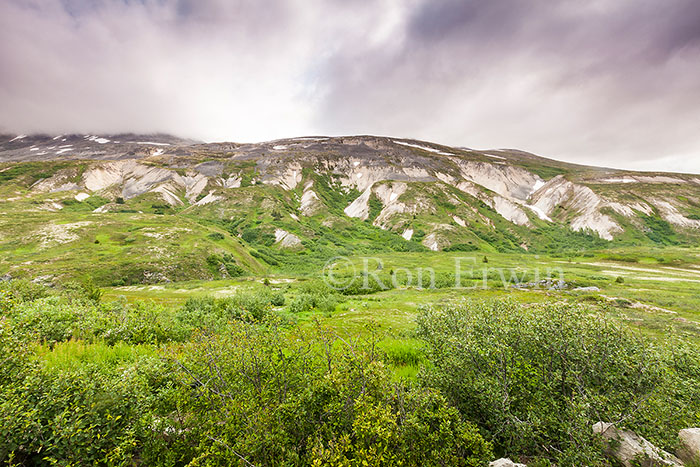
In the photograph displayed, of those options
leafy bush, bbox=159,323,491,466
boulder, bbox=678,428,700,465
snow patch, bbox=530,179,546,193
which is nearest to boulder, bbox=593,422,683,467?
boulder, bbox=678,428,700,465

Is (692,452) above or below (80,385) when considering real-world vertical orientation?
below

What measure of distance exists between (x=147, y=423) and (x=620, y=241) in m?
142

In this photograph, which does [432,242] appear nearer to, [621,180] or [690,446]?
[690,446]

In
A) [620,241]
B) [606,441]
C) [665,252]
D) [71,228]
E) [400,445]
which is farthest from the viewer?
[620,241]

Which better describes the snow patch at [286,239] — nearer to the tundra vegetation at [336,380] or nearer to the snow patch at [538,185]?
the tundra vegetation at [336,380]

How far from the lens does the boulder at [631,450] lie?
3984 mm

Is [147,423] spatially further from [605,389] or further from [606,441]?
[605,389]

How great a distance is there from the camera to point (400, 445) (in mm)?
3965

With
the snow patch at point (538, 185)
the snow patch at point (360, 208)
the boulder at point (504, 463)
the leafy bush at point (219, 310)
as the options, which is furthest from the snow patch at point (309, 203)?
the snow patch at point (538, 185)

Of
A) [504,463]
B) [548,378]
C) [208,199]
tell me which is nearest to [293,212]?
[208,199]

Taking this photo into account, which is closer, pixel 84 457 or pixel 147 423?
pixel 84 457

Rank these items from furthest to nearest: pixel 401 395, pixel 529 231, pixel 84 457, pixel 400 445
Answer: pixel 529 231 → pixel 401 395 → pixel 400 445 → pixel 84 457

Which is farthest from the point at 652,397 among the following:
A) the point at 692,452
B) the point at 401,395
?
the point at 401,395

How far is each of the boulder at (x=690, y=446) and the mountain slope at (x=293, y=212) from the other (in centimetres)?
5631
